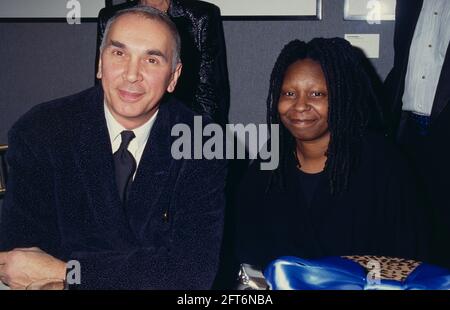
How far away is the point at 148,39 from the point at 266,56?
191 cm

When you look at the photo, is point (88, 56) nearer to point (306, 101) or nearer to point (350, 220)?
point (306, 101)

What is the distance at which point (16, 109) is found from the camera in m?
3.40

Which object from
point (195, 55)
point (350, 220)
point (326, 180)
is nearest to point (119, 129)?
point (326, 180)

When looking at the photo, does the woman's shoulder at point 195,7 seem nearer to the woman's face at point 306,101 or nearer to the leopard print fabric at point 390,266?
the woman's face at point 306,101

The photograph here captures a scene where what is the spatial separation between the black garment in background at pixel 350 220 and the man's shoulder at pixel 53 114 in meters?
0.72

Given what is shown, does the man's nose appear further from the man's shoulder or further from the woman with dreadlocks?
the woman with dreadlocks

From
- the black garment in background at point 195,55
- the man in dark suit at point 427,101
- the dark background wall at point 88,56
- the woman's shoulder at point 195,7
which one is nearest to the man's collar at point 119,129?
the black garment in background at point 195,55

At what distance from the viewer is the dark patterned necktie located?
55.1 inches

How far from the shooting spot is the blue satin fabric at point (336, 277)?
0.89 meters

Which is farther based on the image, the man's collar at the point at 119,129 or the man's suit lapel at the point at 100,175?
the man's collar at the point at 119,129

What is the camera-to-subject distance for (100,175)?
134cm

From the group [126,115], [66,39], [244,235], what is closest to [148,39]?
[126,115]

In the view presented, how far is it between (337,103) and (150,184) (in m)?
0.76

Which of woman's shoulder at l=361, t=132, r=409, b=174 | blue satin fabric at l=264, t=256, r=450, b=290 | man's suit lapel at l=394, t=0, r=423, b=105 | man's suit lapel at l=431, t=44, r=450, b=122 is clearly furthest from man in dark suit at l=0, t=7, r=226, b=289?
man's suit lapel at l=394, t=0, r=423, b=105
